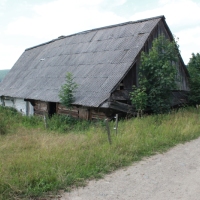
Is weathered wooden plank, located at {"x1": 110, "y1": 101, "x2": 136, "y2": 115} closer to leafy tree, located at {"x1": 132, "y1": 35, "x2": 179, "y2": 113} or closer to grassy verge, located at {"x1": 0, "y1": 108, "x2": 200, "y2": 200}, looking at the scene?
leafy tree, located at {"x1": 132, "y1": 35, "x2": 179, "y2": 113}

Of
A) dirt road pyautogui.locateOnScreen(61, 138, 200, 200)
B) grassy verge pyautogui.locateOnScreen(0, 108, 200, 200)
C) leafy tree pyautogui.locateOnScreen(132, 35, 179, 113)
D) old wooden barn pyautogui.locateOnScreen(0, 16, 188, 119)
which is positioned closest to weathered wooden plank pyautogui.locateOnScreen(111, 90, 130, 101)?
old wooden barn pyautogui.locateOnScreen(0, 16, 188, 119)

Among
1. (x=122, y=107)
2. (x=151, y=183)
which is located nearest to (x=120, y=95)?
(x=122, y=107)

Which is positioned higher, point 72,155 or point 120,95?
point 120,95

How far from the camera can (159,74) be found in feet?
32.7

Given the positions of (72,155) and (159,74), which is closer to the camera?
(72,155)

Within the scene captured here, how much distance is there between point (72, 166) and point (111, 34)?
9906mm

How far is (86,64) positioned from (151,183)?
8.85 m

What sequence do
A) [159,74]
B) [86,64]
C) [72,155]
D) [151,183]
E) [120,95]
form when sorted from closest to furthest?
[151,183], [72,155], [159,74], [120,95], [86,64]

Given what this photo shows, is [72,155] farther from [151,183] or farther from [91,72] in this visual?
[91,72]

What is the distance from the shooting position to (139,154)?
5746mm

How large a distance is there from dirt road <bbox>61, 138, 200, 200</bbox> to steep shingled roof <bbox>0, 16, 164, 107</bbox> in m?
4.49

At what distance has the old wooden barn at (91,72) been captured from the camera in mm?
10078

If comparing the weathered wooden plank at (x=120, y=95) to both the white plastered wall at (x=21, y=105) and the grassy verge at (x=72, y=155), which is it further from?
the white plastered wall at (x=21, y=105)

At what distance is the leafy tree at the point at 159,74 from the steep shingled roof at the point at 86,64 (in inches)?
27.4
